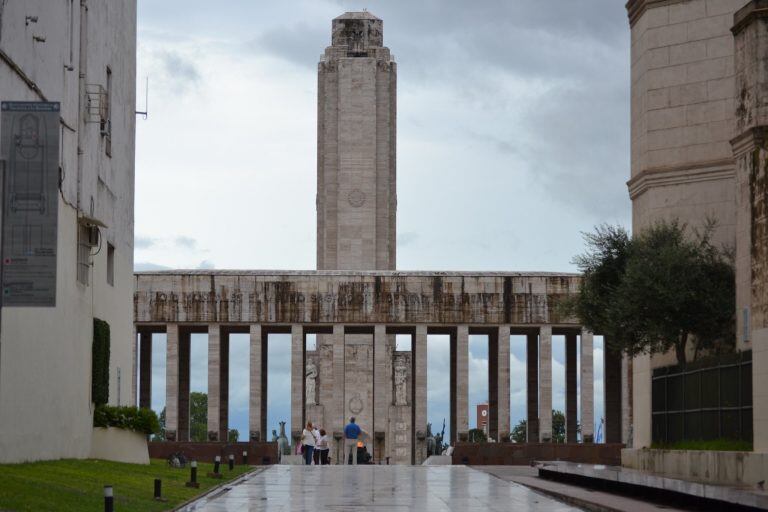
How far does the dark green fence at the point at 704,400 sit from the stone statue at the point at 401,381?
3859cm

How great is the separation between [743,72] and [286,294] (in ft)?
112

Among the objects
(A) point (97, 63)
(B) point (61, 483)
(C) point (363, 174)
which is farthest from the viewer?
(C) point (363, 174)

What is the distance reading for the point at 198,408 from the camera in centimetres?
14338

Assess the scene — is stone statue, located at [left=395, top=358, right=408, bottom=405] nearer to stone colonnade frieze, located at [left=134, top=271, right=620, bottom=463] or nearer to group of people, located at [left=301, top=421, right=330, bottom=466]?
stone colonnade frieze, located at [left=134, top=271, right=620, bottom=463]

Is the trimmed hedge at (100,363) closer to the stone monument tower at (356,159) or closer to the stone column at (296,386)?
the stone column at (296,386)

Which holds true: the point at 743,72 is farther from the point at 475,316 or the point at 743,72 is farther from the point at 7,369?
the point at 475,316

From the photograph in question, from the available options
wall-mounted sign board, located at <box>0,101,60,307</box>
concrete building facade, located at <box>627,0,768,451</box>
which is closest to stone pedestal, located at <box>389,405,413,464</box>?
concrete building facade, located at <box>627,0,768,451</box>

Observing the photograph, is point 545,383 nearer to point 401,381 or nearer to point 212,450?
point 401,381

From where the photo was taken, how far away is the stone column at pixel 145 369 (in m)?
65.8

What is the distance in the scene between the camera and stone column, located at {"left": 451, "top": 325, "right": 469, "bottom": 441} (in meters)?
62.3

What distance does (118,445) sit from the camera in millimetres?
33875

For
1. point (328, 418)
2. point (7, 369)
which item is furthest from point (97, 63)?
point (328, 418)

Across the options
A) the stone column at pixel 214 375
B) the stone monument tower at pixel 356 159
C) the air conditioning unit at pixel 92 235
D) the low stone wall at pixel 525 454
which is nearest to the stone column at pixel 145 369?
the stone column at pixel 214 375

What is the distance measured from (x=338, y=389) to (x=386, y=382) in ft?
9.86
